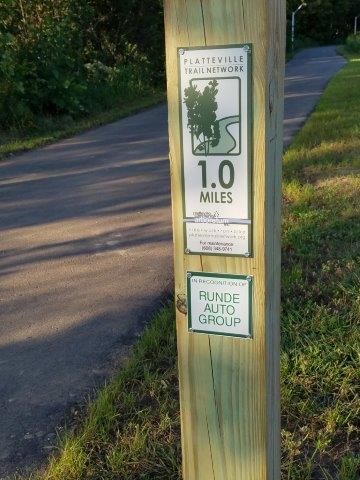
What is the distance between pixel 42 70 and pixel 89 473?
1155 cm

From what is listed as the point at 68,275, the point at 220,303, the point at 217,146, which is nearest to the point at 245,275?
the point at 220,303

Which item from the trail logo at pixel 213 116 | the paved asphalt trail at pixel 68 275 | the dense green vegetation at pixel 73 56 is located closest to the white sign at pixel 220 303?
the trail logo at pixel 213 116

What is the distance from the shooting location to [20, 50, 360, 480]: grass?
7.86 feet

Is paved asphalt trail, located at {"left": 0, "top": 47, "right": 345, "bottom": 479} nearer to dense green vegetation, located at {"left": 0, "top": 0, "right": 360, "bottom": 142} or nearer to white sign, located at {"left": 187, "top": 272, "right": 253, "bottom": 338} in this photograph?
white sign, located at {"left": 187, "top": 272, "right": 253, "bottom": 338}

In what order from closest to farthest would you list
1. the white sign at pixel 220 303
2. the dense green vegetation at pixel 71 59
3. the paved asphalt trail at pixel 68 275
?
the white sign at pixel 220 303 < the paved asphalt trail at pixel 68 275 < the dense green vegetation at pixel 71 59

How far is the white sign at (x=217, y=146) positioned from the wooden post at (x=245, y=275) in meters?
0.02

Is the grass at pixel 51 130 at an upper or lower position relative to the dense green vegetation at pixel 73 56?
lower

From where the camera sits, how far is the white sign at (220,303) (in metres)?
1.63

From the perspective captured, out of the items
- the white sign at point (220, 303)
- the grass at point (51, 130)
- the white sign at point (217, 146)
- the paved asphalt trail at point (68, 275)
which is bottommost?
the paved asphalt trail at point (68, 275)

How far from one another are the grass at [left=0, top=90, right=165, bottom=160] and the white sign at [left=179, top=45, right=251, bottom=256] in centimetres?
842

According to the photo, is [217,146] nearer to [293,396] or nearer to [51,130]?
[293,396]

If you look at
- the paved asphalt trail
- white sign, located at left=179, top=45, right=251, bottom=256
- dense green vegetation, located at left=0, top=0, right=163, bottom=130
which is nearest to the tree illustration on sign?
white sign, located at left=179, top=45, right=251, bottom=256

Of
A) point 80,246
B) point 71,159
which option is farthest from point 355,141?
point 80,246

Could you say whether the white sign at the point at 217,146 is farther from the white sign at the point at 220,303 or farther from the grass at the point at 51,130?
the grass at the point at 51,130
